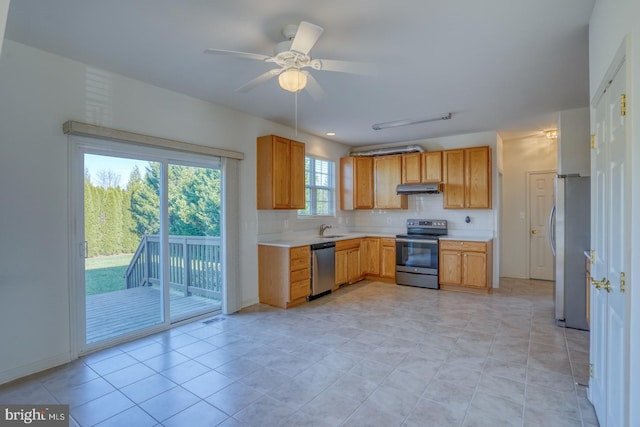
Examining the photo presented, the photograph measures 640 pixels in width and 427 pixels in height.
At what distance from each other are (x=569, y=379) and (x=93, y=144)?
471 cm

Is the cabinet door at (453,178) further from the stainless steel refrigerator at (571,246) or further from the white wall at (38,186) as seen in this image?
the white wall at (38,186)

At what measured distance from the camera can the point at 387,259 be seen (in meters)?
6.00

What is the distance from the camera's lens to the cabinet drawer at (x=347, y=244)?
546cm

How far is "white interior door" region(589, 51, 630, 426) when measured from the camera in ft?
5.07

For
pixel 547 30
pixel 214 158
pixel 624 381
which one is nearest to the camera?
pixel 624 381

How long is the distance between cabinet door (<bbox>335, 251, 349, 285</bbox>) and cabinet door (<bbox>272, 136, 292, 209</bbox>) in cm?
130

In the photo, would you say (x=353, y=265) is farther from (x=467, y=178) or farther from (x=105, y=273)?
(x=105, y=273)

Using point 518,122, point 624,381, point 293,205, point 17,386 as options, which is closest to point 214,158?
point 293,205

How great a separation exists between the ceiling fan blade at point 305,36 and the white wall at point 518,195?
5561 mm

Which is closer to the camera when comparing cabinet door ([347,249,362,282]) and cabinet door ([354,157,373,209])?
cabinet door ([347,249,362,282])

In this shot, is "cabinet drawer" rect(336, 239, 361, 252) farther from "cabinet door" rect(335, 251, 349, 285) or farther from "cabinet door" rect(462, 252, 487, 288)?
"cabinet door" rect(462, 252, 487, 288)

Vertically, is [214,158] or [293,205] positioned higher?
[214,158]

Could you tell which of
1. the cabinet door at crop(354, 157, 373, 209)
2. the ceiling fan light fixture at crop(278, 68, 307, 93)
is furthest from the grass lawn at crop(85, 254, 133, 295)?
the cabinet door at crop(354, 157, 373, 209)

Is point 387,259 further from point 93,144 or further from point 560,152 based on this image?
point 93,144
